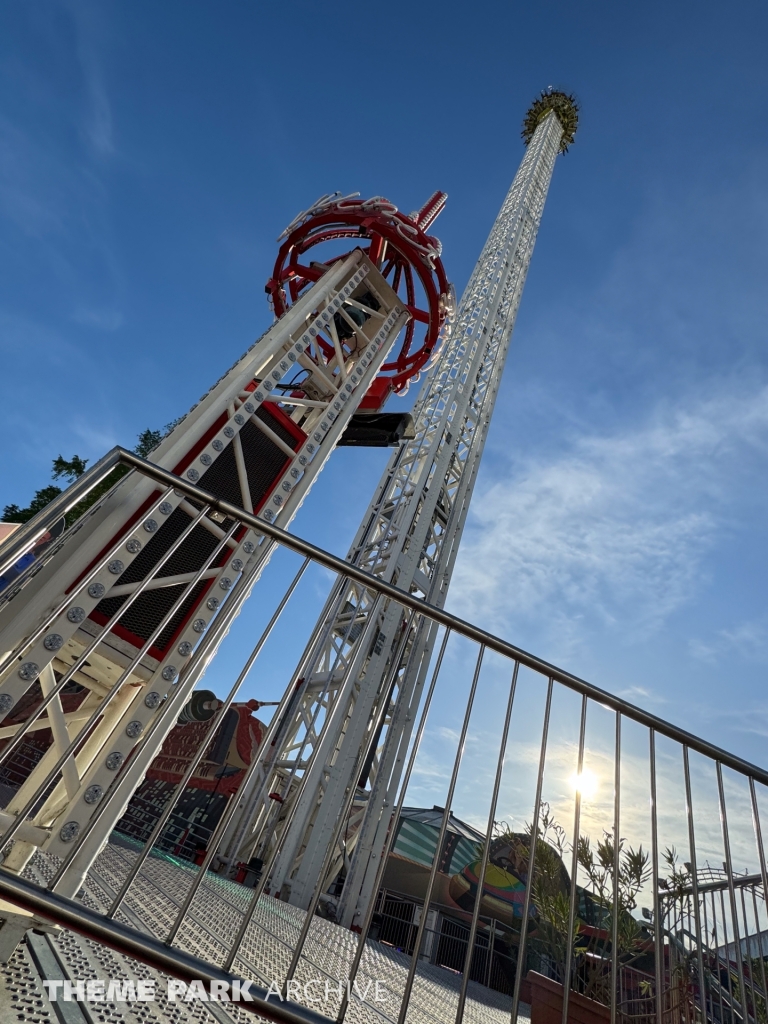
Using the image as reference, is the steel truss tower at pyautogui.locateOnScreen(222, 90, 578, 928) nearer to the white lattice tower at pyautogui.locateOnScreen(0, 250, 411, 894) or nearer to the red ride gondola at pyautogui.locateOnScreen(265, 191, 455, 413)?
the white lattice tower at pyautogui.locateOnScreen(0, 250, 411, 894)

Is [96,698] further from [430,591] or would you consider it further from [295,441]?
[430,591]

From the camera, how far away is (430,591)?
30.5 feet

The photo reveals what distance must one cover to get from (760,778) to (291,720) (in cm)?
614

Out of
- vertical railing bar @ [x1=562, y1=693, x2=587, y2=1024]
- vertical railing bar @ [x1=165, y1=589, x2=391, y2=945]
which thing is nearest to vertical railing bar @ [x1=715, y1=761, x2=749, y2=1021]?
vertical railing bar @ [x1=562, y1=693, x2=587, y2=1024]

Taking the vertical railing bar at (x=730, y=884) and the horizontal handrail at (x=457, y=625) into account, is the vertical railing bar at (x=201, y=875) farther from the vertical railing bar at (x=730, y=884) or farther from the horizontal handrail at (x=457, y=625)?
the vertical railing bar at (x=730, y=884)

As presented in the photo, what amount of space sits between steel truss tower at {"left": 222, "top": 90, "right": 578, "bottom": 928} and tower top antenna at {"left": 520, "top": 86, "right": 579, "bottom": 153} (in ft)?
51.7

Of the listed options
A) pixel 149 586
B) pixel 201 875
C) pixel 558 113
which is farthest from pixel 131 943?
pixel 558 113

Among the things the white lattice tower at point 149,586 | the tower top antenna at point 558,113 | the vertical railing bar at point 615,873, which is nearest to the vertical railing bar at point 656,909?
the vertical railing bar at point 615,873

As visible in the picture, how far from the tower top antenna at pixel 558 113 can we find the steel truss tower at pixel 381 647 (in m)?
15.8

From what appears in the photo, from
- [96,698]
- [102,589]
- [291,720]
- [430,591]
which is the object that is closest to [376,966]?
[96,698]

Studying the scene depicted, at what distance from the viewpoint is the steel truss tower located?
6008 millimetres

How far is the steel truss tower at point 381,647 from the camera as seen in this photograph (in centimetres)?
601

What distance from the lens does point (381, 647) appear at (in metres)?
7.46

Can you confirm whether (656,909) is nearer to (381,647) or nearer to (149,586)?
(149,586)
